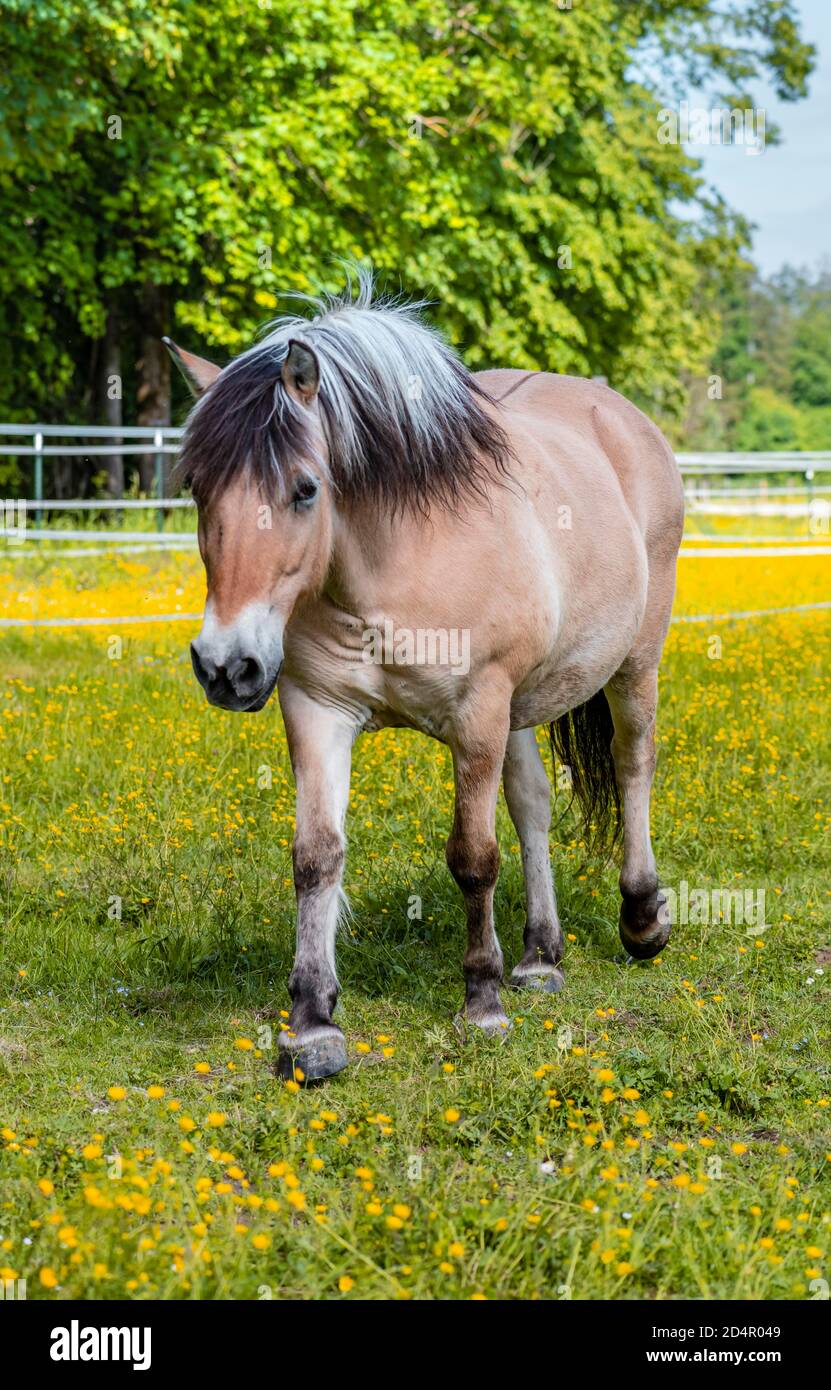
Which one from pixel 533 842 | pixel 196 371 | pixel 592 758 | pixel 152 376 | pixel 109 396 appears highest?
pixel 152 376

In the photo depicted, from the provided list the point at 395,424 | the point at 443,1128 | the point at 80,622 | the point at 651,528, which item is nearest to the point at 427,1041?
Result: the point at 443,1128

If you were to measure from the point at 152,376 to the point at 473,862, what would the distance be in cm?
1705

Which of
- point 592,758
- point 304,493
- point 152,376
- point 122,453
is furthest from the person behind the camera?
point 152,376

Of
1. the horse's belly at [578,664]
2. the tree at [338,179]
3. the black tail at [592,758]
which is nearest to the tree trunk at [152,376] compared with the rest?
the tree at [338,179]

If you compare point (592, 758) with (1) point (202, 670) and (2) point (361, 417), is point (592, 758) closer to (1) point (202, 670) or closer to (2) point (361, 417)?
(2) point (361, 417)

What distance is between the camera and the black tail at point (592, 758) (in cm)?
587

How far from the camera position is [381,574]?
422 cm

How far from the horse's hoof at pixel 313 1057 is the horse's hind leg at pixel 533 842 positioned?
1.23 metres

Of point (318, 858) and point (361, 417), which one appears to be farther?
Answer: point (318, 858)

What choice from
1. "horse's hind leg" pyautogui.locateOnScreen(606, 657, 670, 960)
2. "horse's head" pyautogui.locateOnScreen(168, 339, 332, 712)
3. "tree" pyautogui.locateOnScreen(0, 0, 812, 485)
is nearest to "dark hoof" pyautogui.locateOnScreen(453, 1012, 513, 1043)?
"horse's hind leg" pyautogui.locateOnScreen(606, 657, 670, 960)

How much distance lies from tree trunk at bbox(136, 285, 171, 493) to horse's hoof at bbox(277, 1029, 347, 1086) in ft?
54.3

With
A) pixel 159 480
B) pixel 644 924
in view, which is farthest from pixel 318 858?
pixel 159 480

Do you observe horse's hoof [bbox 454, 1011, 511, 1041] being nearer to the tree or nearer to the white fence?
the white fence
